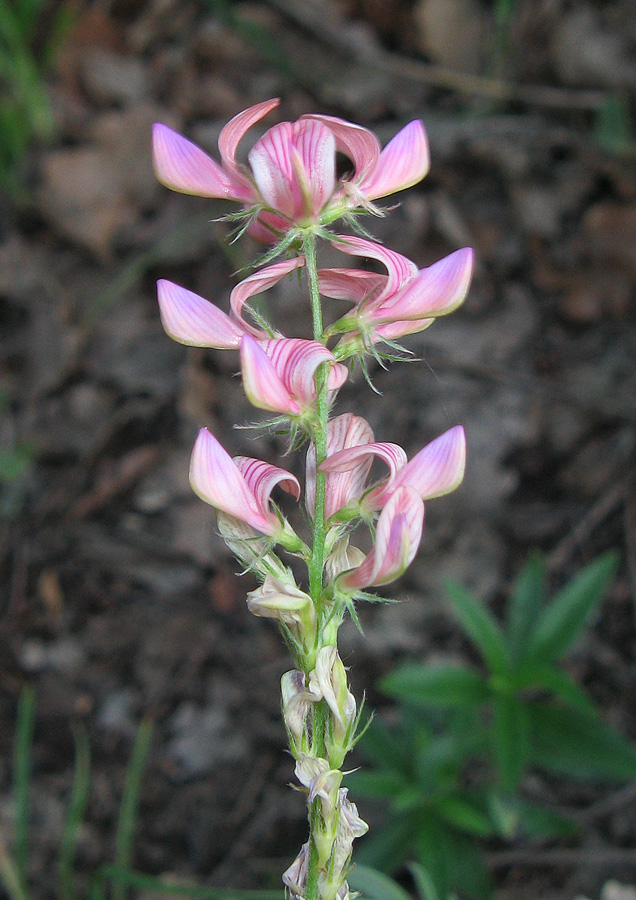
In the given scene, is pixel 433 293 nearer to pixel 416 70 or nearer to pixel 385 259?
pixel 385 259

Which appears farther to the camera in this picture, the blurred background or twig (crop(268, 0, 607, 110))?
twig (crop(268, 0, 607, 110))

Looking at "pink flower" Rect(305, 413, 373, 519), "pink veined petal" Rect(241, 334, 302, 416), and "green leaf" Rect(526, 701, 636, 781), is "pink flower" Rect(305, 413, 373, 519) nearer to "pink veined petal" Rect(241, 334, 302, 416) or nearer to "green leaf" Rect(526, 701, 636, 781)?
"pink veined petal" Rect(241, 334, 302, 416)

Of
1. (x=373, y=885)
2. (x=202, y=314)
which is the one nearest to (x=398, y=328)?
(x=202, y=314)

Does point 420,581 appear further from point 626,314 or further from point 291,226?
point 291,226

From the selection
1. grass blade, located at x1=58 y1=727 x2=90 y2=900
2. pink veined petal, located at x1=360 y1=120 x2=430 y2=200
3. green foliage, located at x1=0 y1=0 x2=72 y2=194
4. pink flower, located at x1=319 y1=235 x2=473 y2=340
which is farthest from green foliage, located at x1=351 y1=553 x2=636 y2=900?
green foliage, located at x1=0 y1=0 x2=72 y2=194

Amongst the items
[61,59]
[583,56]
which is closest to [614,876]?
[583,56]

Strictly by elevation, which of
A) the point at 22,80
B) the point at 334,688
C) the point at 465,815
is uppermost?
the point at 22,80
